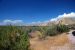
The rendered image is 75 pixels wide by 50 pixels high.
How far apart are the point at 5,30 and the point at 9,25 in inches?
41.7

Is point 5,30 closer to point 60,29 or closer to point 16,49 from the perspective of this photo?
point 16,49

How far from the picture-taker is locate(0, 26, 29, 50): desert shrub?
393 inches

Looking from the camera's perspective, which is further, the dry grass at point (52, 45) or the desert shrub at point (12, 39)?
the dry grass at point (52, 45)

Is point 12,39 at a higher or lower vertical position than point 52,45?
higher

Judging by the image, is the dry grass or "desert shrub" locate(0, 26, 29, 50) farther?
the dry grass

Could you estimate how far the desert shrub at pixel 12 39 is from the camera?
32.8 feet

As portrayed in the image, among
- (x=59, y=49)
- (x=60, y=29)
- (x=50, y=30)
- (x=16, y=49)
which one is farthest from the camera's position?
(x=60, y=29)

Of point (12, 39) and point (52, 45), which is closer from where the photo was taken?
point (12, 39)

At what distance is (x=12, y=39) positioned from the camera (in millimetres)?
10570

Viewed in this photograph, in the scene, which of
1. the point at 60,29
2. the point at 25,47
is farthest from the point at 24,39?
the point at 60,29

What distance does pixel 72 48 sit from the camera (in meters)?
14.1

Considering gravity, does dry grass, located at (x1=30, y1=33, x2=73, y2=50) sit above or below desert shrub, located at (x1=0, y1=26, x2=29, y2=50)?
below

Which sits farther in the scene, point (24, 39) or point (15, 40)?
point (24, 39)

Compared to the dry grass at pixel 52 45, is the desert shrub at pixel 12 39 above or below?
above
